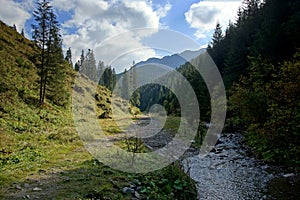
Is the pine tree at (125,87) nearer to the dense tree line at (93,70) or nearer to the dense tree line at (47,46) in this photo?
the dense tree line at (93,70)

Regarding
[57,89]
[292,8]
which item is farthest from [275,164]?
[57,89]

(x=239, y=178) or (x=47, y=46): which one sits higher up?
(x=47, y=46)

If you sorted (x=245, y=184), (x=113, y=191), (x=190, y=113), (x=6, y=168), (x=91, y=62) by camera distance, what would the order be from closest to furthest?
(x=113, y=191) < (x=6, y=168) < (x=245, y=184) < (x=190, y=113) < (x=91, y=62)

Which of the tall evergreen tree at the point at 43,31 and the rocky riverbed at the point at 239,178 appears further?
the tall evergreen tree at the point at 43,31

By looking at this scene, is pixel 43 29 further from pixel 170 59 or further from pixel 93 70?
pixel 93 70

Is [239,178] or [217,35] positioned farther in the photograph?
[217,35]

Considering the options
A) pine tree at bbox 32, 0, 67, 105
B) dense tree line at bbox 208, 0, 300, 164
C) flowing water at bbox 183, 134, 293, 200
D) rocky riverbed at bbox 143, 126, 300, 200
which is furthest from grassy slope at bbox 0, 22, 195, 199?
pine tree at bbox 32, 0, 67, 105

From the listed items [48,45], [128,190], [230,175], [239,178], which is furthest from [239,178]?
[48,45]

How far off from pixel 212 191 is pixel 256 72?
16197mm

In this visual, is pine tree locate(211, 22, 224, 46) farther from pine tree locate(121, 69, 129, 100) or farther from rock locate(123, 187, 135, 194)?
rock locate(123, 187, 135, 194)

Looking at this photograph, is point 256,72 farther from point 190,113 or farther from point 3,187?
point 3,187

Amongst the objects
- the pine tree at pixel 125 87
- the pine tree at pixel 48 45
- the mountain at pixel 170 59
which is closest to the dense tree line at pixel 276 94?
the mountain at pixel 170 59

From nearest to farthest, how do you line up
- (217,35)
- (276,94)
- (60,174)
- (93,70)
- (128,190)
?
1. (128,190)
2. (60,174)
3. (276,94)
4. (217,35)
5. (93,70)

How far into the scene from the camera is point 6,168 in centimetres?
963
